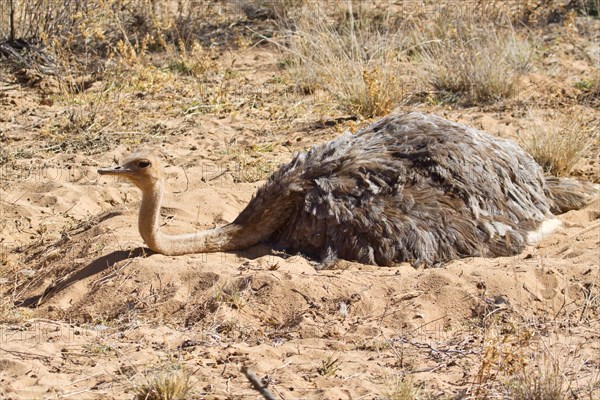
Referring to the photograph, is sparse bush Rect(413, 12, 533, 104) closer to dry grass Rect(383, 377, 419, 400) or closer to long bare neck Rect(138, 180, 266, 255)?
long bare neck Rect(138, 180, 266, 255)

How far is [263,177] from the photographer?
29.2 feet

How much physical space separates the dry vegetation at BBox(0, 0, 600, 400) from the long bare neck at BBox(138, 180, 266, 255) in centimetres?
13

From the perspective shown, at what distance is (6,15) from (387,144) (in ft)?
20.6

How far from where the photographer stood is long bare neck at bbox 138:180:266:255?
6.85 m

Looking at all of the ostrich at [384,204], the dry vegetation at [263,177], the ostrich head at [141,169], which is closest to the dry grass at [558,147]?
the dry vegetation at [263,177]

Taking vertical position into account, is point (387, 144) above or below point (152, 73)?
above

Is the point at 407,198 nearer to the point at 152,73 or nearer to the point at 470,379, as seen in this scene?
the point at 470,379

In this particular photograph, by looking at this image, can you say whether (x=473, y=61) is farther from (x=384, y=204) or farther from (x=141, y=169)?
(x=141, y=169)

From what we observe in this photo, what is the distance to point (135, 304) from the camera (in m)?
6.48

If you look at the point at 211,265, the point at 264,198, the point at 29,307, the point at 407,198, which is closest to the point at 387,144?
the point at 407,198

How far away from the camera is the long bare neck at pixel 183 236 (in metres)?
6.85

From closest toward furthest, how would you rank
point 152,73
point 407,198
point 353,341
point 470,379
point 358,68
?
point 470,379 → point 353,341 → point 407,198 → point 358,68 → point 152,73

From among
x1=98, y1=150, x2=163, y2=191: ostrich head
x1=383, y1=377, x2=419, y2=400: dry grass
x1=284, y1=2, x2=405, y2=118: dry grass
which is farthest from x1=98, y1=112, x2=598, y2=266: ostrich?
x1=284, y1=2, x2=405, y2=118: dry grass

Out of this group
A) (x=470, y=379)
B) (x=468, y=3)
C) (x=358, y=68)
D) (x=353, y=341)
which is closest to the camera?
(x=470, y=379)
